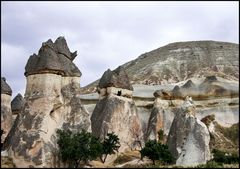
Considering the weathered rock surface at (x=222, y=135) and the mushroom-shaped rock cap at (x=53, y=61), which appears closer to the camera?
the mushroom-shaped rock cap at (x=53, y=61)

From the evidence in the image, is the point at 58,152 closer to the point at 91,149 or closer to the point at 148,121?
the point at 91,149

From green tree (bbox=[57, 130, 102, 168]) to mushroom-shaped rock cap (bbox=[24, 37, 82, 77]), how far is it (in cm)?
314

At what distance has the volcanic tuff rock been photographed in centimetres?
4850

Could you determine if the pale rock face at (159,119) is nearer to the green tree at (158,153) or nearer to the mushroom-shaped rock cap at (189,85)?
the mushroom-shaped rock cap at (189,85)

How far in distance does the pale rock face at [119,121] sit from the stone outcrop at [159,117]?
4505mm

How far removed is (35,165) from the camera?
21047 millimetres

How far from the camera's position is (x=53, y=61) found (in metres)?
23.5

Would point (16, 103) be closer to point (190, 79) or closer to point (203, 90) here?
point (203, 90)

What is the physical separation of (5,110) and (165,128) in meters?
13.2

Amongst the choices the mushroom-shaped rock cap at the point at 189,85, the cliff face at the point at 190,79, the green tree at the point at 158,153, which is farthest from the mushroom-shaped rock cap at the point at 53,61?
the mushroom-shaped rock cap at the point at 189,85

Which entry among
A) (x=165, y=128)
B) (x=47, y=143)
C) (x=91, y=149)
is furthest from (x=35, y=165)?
(x=165, y=128)

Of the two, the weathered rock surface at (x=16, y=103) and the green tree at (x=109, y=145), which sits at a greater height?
the weathered rock surface at (x=16, y=103)

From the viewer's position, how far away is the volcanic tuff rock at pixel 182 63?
48.5 meters

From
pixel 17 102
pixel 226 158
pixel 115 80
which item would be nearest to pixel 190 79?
pixel 115 80
